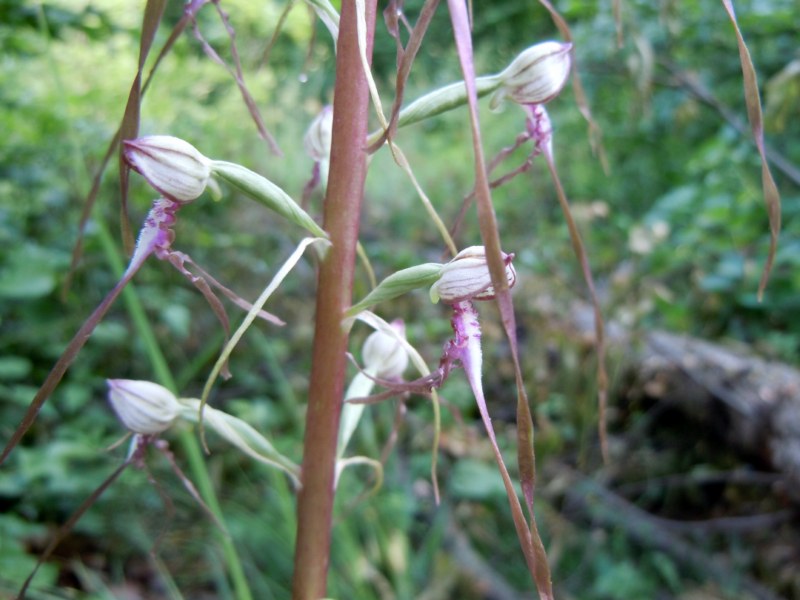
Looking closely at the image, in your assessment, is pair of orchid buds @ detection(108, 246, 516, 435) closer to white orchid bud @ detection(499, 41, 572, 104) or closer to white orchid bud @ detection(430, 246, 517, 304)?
white orchid bud @ detection(430, 246, 517, 304)

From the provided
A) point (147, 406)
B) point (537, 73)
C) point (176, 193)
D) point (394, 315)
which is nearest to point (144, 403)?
point (147, 406)

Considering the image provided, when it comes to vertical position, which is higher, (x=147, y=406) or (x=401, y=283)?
(x=401, y=283)

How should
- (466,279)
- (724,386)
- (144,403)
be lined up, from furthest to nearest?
(724,386) → (144,403) → (466,279)

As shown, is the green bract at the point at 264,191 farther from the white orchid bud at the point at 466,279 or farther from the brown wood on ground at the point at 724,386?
the brown wood on ground at the point at 724,386

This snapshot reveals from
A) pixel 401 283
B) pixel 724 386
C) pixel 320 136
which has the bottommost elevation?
pixel 724 386

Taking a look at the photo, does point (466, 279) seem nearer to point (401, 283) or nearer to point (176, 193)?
point (401, 283)

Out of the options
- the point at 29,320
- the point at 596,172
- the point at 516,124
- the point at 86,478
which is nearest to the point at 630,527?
the point at 86,478

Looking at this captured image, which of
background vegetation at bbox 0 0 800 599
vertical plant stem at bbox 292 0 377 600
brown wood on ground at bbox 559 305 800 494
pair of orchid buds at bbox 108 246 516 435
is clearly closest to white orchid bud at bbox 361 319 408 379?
pair of orchid buds at bbox 108 246 516 435

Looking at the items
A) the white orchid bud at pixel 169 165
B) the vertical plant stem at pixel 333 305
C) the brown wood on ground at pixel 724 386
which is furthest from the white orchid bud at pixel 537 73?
the brown wood on ground at pixel 724 386
